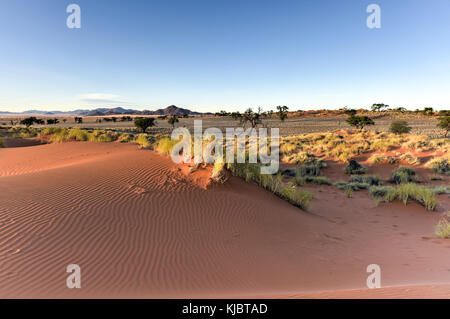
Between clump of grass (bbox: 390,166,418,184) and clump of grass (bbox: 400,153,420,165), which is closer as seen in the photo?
clump of grass (bbox: 390,166,418,184)

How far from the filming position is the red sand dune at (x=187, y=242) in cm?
328

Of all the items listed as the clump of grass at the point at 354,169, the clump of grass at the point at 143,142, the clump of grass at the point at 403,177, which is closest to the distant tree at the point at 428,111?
the clump of grass at the point at 403,177

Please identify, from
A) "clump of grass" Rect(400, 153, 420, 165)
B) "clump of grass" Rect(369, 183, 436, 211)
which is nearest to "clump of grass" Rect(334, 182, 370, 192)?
"clump of grass" Rect(369, 183, 436, 211)

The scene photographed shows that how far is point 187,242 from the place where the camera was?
172 inches

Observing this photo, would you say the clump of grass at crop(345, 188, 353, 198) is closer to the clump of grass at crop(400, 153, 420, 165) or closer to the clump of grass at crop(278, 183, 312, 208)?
the clump of grass at crop(278, 183, 312, 208)

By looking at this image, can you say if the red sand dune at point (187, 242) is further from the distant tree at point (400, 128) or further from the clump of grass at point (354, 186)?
the distant tree at point (400, 128)

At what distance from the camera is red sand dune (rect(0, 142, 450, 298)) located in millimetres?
3281

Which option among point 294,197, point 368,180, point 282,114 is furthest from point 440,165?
point 282,114

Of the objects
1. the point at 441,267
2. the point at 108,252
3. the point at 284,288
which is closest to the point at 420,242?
the point at 441,267

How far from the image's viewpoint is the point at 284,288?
136 inches

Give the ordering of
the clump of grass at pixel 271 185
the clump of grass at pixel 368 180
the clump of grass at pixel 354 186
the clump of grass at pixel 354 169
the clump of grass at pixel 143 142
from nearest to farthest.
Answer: the clump of grass at pixel 271 185
the clump of grass at pixel 354 186
the clump of grass at pixel 368 180
the clump of grass at pixel 143 142
the clump of grass at pixel 354 169

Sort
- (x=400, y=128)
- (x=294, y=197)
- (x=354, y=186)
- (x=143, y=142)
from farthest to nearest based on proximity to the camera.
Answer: (x=400, y=128) < (x=143, y=142) < (x=354, y=186) < (x=294, y=197)

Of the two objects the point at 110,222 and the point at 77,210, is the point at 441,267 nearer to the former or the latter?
the point at 110,222

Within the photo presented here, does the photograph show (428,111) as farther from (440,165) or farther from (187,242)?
(187,242)
